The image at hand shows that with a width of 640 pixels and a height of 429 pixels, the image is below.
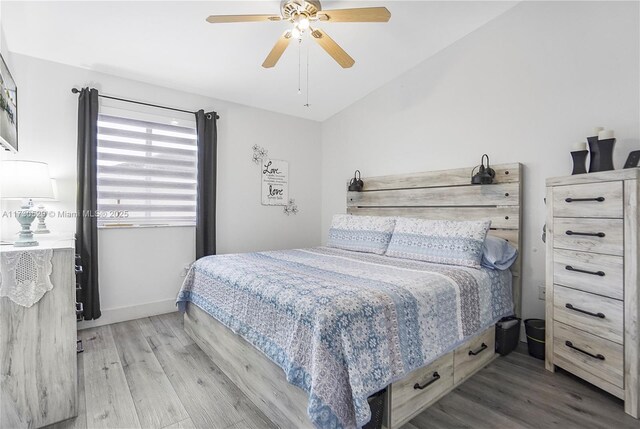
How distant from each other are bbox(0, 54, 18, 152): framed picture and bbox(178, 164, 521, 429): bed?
1.65m

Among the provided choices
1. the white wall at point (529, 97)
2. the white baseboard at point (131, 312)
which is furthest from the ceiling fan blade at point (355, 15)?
the white baseboard at point (131, 312)

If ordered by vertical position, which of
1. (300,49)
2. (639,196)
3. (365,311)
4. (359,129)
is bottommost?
(365,311)

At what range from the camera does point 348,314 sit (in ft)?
4.57

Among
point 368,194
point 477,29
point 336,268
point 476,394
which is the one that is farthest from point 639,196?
point 368,194

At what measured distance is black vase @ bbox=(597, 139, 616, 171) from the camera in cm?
197

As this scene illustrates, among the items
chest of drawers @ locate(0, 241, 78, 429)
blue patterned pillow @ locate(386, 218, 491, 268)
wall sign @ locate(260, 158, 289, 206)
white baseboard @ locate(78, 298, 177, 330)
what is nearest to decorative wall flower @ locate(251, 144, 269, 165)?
wall sign @ locate(260, 158, 289, 206)

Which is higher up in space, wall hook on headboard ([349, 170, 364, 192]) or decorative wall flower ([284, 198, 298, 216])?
wall hook on headboard ([349, 170, 364, 192])

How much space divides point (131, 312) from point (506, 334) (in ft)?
11.5

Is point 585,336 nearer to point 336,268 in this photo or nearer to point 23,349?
point 336,268

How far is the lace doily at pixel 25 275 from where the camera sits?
1.49 metres

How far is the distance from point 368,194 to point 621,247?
8.07 feet

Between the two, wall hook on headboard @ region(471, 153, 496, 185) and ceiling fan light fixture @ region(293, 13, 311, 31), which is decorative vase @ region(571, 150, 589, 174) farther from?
ceiling fan light fixture @ region(293, 13, 311, 31)

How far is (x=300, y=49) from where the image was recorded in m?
2.96

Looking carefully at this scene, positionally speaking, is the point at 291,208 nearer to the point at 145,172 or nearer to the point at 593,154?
the point at 145,172
